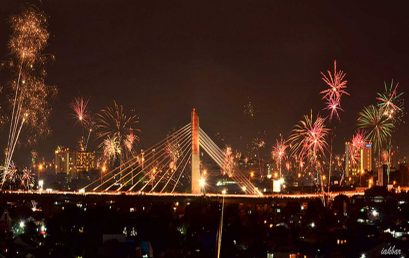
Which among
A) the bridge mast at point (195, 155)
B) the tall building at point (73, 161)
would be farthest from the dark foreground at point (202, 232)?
the tall building at point (73, 161)

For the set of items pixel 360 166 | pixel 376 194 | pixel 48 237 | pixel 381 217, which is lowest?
pixel 48 237

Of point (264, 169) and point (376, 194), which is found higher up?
point (264, 169)

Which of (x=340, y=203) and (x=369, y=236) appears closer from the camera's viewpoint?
(x=369, y=236)

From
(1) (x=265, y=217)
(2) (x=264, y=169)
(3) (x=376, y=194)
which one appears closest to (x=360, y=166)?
(2) (x=264, y=169)

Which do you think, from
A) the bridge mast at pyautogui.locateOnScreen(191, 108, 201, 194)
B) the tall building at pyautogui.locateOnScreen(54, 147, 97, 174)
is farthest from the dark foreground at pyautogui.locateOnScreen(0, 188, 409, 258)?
the tall building at pyautogui.locateOnScreen(54, 147, 97, 174)

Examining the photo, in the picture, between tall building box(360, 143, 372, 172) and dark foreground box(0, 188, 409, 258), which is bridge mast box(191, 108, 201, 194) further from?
tall building box(360, 143, 372, 172)

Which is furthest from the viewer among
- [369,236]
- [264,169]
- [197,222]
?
[264,169]

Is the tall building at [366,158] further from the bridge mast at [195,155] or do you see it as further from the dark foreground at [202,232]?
the bridge mast at [195,155]

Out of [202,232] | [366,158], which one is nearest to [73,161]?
[366,158]

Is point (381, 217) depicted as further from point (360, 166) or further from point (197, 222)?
point (360, 166)
